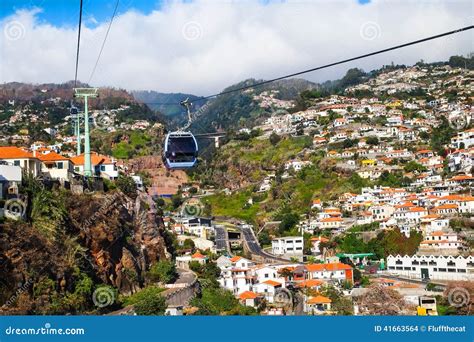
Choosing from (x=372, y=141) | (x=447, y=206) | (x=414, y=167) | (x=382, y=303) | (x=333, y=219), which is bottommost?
(x=382, y=303)

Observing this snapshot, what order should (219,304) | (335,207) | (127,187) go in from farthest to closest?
(335,207), (127,187), (219,304)

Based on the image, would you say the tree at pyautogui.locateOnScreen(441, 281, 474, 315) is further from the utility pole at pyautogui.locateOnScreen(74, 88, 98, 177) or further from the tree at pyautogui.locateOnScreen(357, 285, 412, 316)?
the utility pole at pyautogui.locateOnScreen(74, 88, 98, 177)

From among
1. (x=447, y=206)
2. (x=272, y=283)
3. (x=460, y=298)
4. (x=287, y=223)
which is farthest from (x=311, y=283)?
(x=447, y=206)

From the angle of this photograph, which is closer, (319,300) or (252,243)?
(319,300)

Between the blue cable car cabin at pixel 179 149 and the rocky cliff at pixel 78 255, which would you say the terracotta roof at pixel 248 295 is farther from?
the blue cable car cabin at pixel 179 149

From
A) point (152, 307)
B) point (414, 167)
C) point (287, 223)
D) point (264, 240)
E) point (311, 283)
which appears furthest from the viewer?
point (414, 167)

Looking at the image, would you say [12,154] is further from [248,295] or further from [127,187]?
[248,295]
